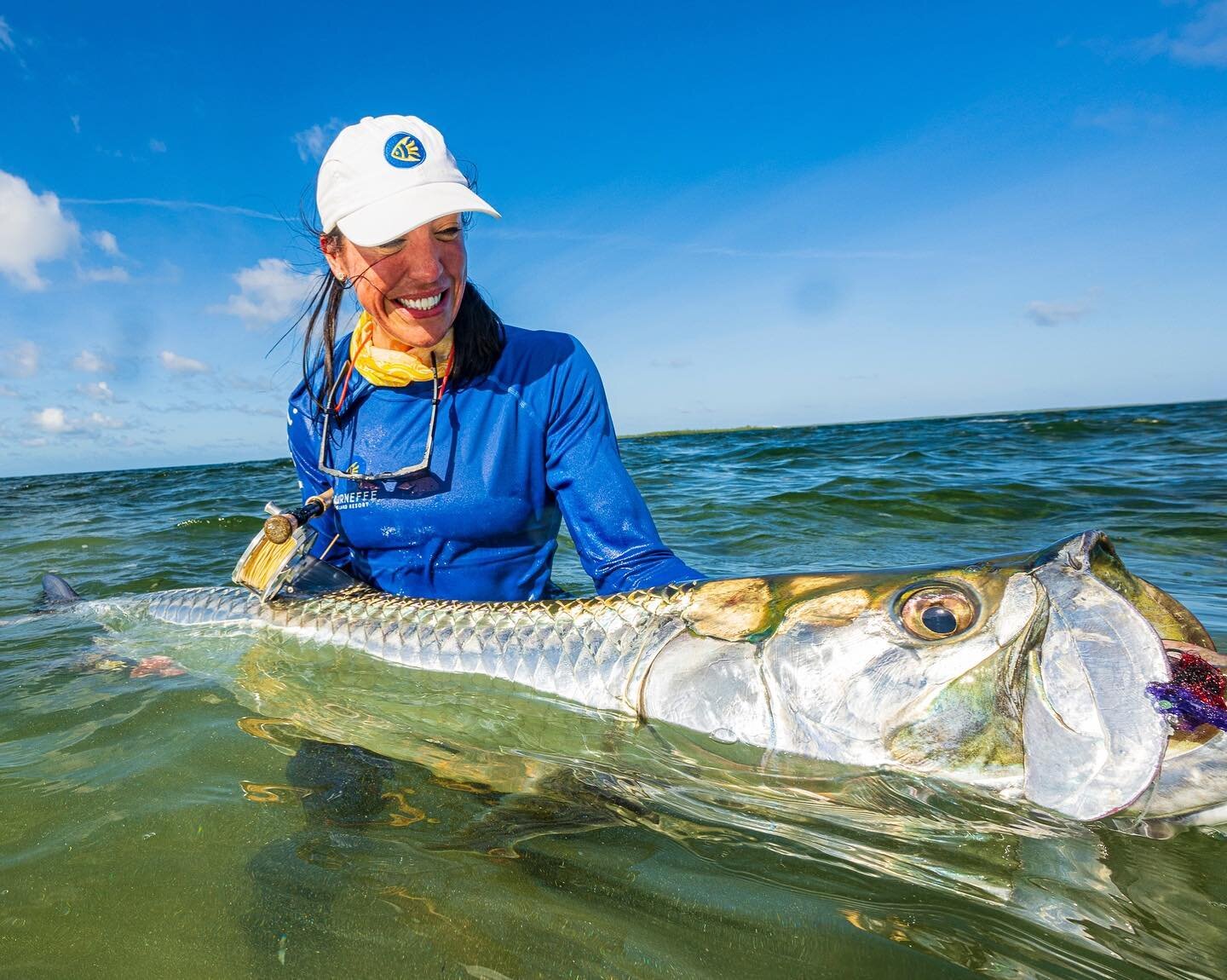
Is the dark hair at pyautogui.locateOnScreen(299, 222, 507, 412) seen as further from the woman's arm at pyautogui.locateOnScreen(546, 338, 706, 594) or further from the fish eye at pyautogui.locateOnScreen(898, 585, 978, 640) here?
the fish eye at pyautogui.locateOnScreen(898, 585, 978, 640)

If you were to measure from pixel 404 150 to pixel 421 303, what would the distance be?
1.72 ft

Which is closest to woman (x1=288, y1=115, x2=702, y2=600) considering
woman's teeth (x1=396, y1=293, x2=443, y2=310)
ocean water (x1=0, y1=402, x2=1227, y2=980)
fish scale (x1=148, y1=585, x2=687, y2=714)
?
woman's teeth (x1=396, y1=293, x2=443, y2=310)

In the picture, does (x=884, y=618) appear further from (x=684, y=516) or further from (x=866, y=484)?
(x=866, y=484)

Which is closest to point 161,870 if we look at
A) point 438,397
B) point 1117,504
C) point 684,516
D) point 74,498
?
point 438,397

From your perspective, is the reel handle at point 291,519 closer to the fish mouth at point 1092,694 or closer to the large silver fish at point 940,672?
the large silver fish at point 940,672

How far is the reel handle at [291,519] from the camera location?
2836 mm

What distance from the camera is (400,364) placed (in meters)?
2.92

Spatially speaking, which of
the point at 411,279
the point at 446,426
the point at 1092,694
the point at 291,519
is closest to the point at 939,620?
the point at 1092,694

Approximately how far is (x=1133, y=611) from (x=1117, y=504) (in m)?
7.26

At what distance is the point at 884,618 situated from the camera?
164 centimetres

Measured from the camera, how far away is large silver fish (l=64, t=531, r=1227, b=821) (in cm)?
137

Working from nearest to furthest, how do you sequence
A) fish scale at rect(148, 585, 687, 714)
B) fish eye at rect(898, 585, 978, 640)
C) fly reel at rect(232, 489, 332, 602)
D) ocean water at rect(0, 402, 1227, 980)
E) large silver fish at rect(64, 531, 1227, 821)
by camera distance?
ocean water at rect(0, 402, 1227, 980)
large silver fish at rect(64, 531, 1227, 821)
fish eye at rect(898, 585, 978, 640)
fish scale at rect(148, 585, 687, 714)
fly reel at rect(232, 489, 332, 602)

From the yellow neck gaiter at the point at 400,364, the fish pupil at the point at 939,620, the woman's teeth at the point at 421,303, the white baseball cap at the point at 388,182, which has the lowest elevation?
the fish pupil at the point at 939,620

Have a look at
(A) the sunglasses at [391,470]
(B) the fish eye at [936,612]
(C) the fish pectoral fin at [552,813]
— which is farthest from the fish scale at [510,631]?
(B) the fish eye at [936,612]
